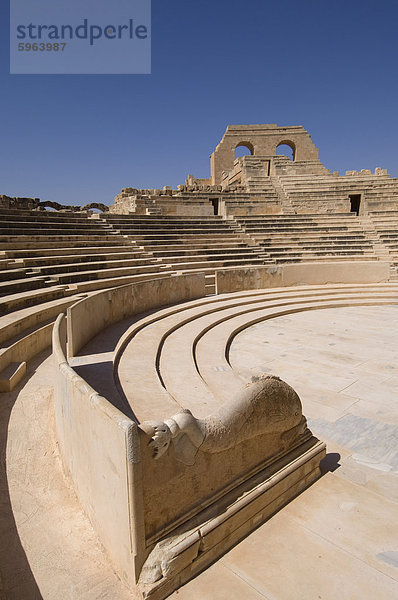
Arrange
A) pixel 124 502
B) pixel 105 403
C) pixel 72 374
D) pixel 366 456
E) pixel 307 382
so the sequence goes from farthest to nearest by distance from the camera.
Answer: pixel 307 382
pixel 366 456
pixel 72 374
pixel 105 403
pixel 124 502

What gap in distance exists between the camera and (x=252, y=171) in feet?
64.6

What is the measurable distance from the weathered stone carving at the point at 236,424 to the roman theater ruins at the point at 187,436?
0.01 meters

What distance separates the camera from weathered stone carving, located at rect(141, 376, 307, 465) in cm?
193

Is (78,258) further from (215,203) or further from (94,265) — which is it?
(215,203)

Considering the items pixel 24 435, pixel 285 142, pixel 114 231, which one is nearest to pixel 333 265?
pixel 114 231

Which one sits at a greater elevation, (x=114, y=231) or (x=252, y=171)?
(x=252, y=171)

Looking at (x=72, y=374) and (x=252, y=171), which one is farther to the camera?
(x=252, y=171)

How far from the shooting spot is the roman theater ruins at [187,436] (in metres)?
1.84

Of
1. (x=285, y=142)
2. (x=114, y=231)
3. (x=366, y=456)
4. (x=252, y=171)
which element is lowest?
(x=366, y=456)

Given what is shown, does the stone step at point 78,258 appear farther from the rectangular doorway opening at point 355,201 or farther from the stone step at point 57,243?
the rectangular doorway opening at point 355,201

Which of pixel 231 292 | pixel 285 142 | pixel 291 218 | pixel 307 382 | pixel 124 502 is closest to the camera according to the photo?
pixel 124 502

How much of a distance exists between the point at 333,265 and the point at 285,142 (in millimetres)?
17615

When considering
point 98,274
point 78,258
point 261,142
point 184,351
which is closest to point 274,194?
point 261,142

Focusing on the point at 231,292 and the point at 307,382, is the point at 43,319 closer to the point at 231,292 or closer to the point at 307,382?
the point at 307,382
